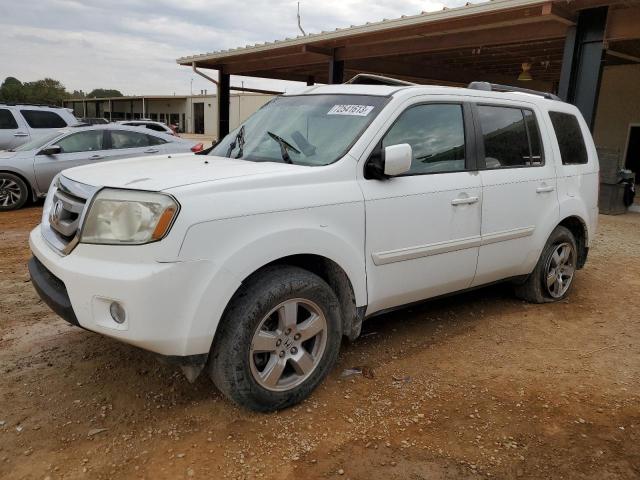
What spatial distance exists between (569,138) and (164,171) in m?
3.72

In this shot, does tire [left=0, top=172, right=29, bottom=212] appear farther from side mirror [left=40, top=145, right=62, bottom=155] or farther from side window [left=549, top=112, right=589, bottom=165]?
side window [left=549, top=112, right=589, bottom=165]

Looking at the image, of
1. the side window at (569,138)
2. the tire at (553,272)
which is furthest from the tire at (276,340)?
the side window at (569,138)

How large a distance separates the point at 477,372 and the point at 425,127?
170 centimetres

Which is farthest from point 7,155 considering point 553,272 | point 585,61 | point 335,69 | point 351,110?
point 585,61

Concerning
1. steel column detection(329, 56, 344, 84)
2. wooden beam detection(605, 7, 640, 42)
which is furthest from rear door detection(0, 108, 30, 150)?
wooden beam detection(605, 7, 640, 42)

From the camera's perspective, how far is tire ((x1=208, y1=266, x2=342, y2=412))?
110 inches

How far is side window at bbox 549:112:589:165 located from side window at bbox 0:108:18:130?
11.3m

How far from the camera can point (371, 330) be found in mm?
4285

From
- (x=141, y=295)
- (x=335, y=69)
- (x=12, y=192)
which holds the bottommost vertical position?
(x=12, y=192)

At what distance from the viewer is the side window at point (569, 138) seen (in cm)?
481

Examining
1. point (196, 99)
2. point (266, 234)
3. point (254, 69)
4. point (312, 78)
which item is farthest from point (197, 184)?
point (196, 99)

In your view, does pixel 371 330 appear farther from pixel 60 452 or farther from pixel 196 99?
pixel 196 99

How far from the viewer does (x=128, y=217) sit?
8.67 feet

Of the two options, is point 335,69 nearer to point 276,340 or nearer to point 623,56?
point 623,56
